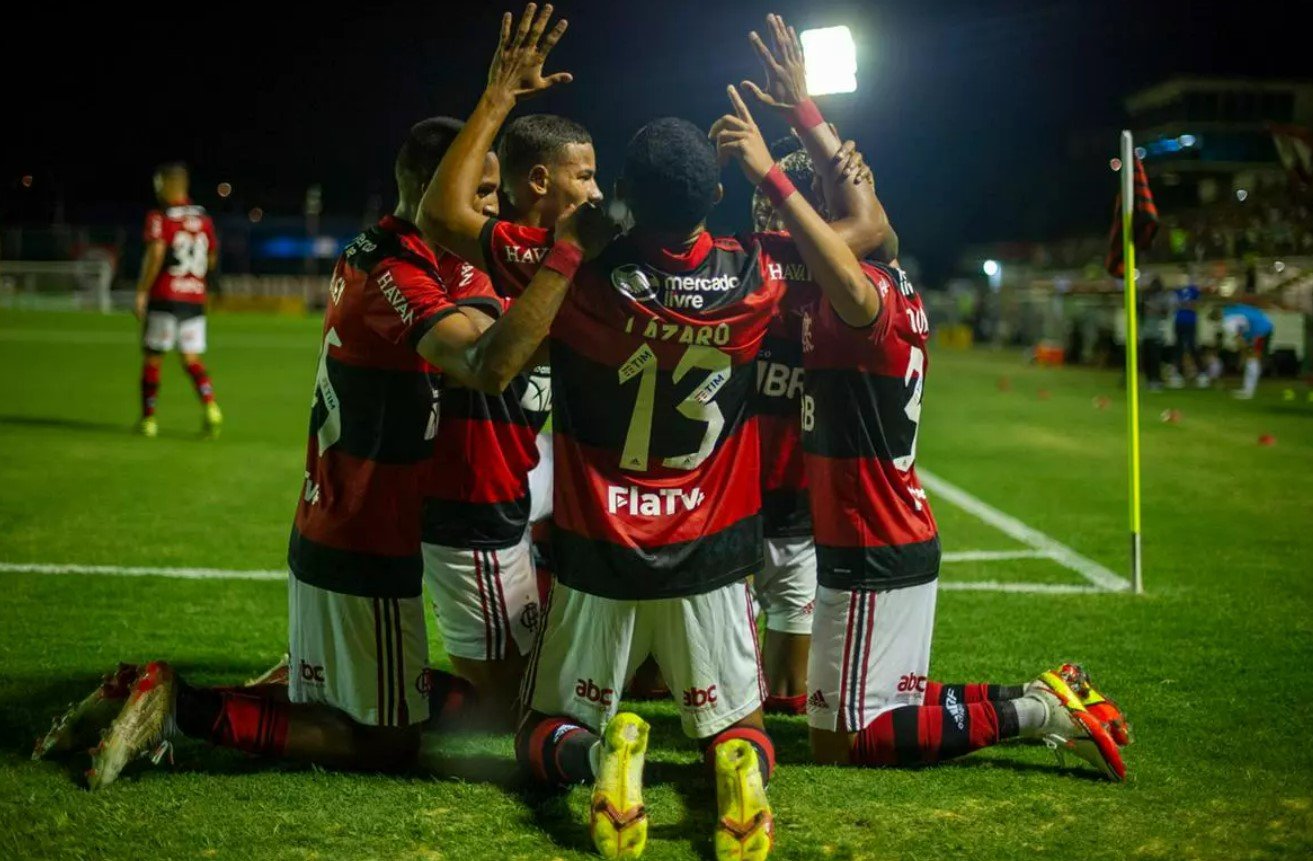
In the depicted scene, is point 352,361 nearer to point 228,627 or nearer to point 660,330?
point 660,330

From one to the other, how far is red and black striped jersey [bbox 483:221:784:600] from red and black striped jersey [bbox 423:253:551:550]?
736mm

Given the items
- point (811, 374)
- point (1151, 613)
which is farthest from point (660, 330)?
point (1151, 613)

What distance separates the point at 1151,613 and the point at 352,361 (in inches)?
181

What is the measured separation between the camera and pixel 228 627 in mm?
6363

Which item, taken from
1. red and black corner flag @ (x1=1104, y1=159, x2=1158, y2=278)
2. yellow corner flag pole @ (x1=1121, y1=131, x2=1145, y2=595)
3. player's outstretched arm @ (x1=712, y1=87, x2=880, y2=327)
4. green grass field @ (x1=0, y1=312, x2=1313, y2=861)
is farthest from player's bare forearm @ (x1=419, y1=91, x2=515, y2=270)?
red and black corner flag @ (x1=1104, y1=159, x2=1158, y2=278)

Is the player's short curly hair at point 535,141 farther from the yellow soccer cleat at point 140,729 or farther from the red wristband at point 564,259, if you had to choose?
the yellow soccer cleat at point 140,729

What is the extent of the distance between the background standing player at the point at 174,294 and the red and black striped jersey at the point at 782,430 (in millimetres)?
10091

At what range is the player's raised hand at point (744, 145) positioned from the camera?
3846 millimetres

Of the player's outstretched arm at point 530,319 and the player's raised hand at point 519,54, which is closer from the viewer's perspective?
the player's outstretched arm at point 530,319

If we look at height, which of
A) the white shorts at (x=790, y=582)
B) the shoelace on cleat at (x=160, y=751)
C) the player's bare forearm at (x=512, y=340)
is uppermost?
the player's bare forearm at (x=512, y=340)

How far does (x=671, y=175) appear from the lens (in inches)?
142

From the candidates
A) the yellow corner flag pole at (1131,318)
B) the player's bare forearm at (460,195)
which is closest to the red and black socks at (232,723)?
the player's bare forearm at (460,195)

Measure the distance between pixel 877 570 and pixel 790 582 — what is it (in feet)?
3.06

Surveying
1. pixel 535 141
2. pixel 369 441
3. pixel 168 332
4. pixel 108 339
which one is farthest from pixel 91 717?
pixel 108 339
